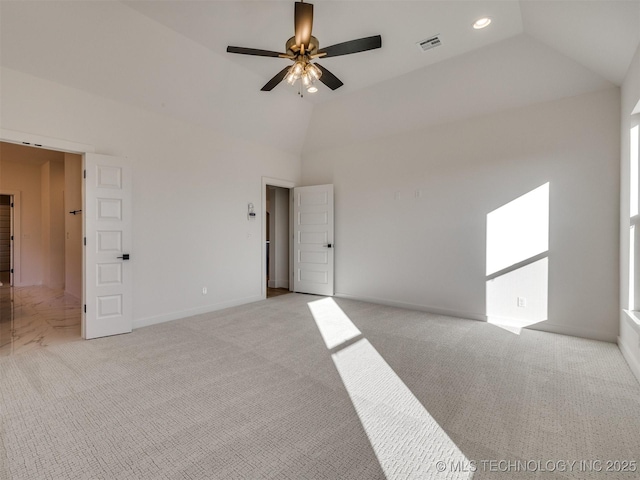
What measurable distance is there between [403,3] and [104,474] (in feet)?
14.3

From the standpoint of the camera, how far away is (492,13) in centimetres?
312

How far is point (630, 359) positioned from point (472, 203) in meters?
2.46

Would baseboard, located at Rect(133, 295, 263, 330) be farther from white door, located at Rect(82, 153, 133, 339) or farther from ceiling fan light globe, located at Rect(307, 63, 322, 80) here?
ceiling fan light globe, located at Rect(307, 63, 322, 80)

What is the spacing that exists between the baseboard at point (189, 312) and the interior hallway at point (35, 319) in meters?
0.71

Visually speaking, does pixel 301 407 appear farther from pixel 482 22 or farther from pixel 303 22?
pixel 482 22

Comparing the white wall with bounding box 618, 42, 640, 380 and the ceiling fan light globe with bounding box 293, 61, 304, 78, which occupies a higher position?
the ceiling fan light globe with bounding box 293, 61, 304, 78

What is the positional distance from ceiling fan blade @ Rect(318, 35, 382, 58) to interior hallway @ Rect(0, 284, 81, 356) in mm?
4355

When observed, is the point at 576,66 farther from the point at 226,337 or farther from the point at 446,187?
the point at 226,337

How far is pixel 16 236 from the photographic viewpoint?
24.1ft

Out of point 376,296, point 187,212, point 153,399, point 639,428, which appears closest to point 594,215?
point 639,428

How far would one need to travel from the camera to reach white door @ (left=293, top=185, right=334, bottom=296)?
6.06 meters

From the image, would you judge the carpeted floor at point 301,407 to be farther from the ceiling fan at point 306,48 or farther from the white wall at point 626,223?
the ceiling fan at point 306,48

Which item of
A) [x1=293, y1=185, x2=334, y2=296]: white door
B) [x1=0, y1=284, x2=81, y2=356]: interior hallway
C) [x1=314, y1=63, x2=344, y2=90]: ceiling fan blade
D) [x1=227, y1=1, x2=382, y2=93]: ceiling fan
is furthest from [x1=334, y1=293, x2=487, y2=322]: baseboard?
[x1=0, y1=284, x2=81, y2=356]: interior hallway

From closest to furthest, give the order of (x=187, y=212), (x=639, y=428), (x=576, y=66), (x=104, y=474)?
(x=104, y=474) → (x=639, y=428) → (x=576, y=66) → (x=187, y=212)
